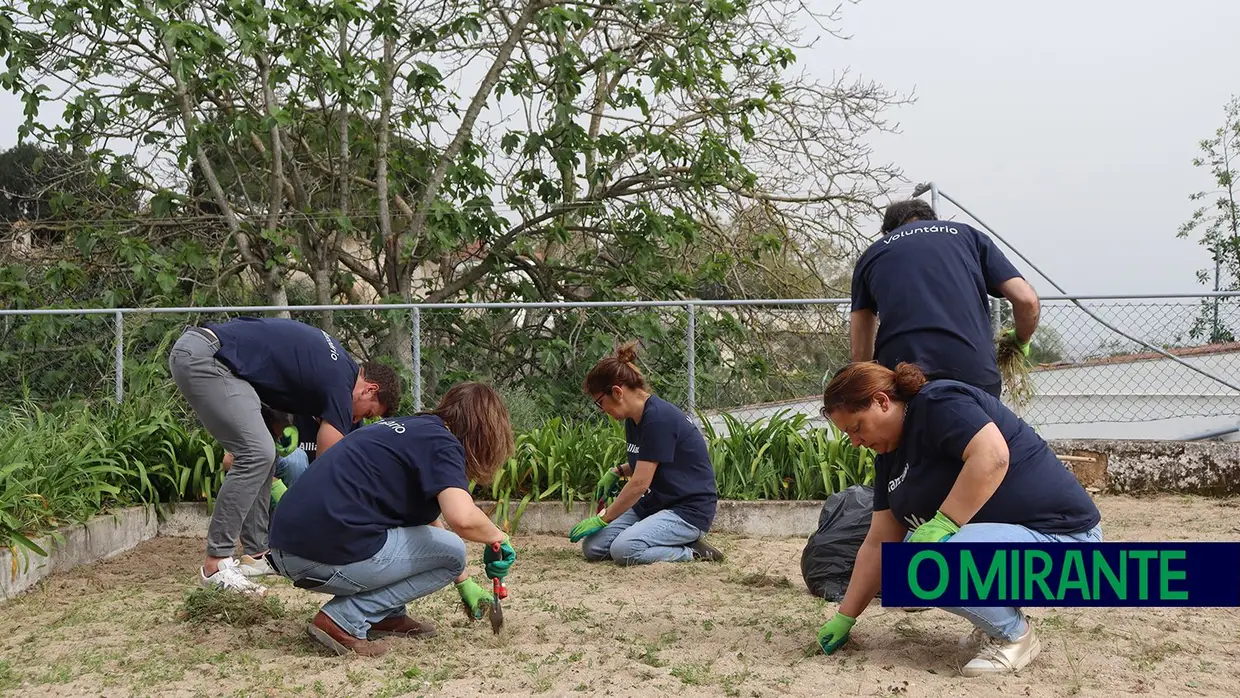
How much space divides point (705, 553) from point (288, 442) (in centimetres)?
216

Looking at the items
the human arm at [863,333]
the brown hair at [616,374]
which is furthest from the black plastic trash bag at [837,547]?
the brown hair at [616,374]

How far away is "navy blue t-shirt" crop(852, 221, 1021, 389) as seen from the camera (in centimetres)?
395

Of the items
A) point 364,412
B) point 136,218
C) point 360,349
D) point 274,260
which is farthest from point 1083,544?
point 136,218

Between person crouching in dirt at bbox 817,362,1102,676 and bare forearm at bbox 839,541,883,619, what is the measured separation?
0.43 ft

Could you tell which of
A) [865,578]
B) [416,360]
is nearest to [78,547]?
[416,360]

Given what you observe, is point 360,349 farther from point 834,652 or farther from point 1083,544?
point 1083,544

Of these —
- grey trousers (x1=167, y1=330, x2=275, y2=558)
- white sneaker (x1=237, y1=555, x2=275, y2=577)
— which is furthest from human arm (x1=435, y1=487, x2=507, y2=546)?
white sneaker (x1=237, y1=555, x2=275, y2=577)

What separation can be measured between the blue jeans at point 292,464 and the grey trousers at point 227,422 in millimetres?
626

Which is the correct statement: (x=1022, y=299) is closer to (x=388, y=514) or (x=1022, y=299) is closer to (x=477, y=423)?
(x=477, y=423)

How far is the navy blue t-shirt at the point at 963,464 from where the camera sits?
315 cm

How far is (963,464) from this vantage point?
314 cm

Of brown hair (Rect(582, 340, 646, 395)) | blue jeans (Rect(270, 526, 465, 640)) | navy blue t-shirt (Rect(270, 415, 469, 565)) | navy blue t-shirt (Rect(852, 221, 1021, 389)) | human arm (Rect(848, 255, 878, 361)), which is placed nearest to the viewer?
navy blue t-shirt (Rect(270, 415, 469, 565))

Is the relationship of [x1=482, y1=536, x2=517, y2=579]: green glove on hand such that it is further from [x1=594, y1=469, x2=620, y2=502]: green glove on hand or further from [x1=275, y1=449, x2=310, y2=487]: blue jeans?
[x1=594, y1=469, x2=620, y2=502]: green glove on hand

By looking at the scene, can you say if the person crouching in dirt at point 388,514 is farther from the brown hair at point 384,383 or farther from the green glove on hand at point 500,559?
the brown hair at point 384,383
